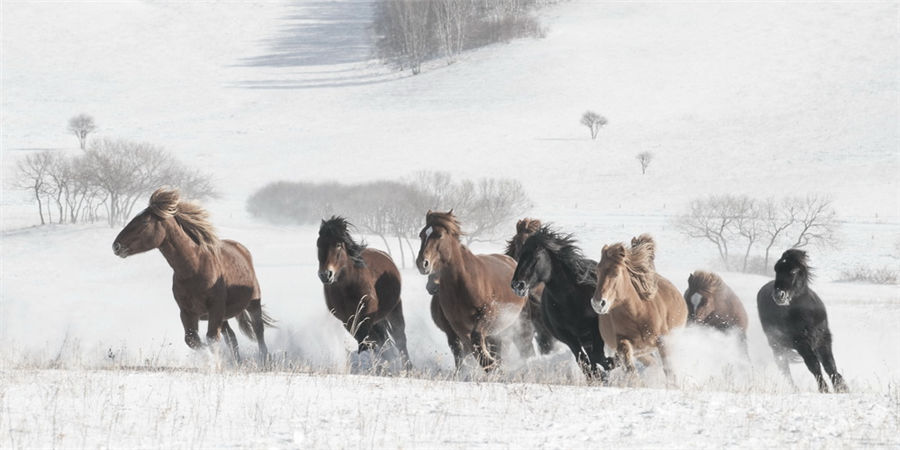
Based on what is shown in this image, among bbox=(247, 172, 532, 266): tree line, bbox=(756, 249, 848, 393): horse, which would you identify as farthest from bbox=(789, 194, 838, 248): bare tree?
bbox=(756, 249, 848, 393): horse

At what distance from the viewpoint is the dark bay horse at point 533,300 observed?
41.0 feet

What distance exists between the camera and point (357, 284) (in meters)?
12.5

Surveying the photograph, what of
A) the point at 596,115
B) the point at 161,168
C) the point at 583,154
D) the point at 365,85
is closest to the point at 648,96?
the point at 596,115

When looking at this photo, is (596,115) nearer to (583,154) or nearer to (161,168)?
(583,154)

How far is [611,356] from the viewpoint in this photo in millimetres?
10656

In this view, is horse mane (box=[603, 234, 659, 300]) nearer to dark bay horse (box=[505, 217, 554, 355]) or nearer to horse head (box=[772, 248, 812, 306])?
horse head (box=[772, 248, 812, 306])

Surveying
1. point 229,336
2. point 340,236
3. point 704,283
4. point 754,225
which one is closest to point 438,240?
point 340,236

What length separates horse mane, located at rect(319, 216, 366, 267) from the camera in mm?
12062

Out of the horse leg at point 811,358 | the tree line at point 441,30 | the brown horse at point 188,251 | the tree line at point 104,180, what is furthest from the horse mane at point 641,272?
the tree line at point 441,30

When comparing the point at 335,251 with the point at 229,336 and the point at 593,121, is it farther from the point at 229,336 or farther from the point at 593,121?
the point at 593,121

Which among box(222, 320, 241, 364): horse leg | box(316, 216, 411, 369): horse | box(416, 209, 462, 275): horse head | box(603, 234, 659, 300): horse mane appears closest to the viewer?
box(603, 234, 659, 300): horse mane

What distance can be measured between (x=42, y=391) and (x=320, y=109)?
3187 inches

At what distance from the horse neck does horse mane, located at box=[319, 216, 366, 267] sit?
4.67ft

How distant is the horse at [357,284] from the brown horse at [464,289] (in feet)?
3.64
